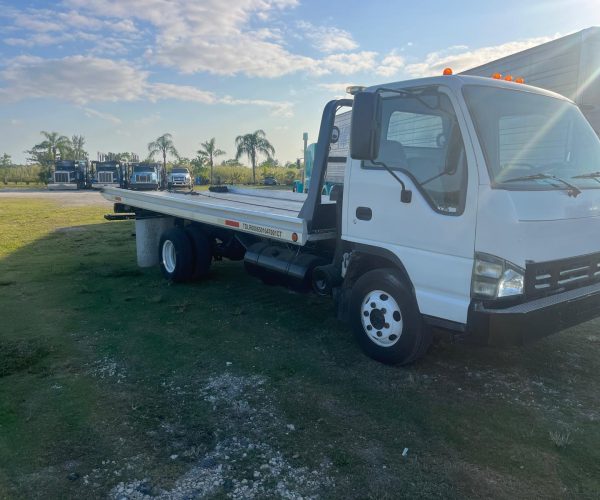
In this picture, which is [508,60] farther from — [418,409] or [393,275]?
[418,409]

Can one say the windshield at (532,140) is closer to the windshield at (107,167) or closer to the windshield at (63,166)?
the windshield at (107,167)

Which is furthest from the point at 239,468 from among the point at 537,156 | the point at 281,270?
the point at 537,156

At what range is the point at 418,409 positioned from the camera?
3.51m

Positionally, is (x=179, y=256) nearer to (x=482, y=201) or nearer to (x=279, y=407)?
(x=279, y=407)

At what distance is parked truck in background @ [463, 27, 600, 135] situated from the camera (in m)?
8.19

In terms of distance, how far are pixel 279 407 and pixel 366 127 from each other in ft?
7.33

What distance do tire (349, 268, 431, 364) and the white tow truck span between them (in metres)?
0.01

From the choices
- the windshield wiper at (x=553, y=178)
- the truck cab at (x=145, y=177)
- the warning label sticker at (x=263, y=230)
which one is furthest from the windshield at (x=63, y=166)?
the windshield wiper at (x=553, y=178)

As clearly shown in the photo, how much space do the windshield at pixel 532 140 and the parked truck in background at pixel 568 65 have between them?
411 cm

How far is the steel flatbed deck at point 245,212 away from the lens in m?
4.84

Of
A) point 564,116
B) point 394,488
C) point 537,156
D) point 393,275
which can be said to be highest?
point 564,116

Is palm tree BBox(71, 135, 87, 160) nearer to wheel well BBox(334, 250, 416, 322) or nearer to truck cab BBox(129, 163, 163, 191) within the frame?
truck cab BBox(129, 163, 163, 191)

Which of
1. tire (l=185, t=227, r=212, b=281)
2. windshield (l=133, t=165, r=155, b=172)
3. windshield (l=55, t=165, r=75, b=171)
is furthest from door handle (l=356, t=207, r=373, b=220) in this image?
A: windshield (l=55, t=165, r=75, b=171)

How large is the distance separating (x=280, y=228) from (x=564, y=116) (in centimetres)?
281
